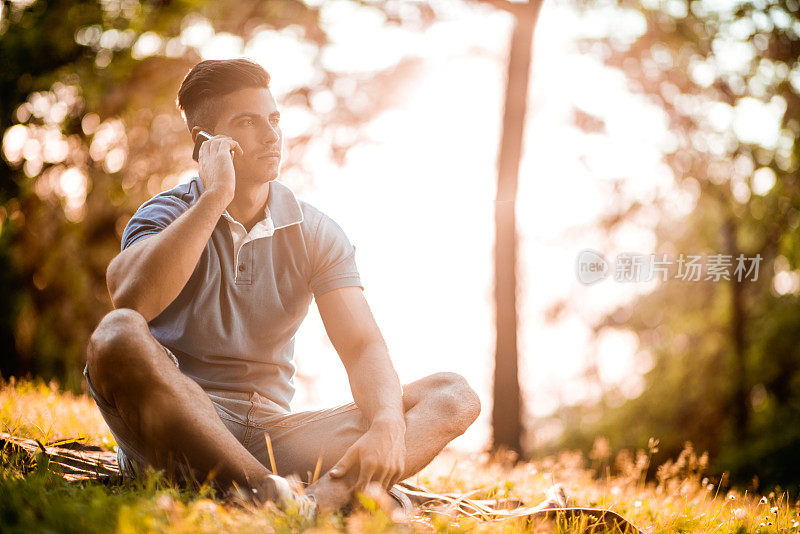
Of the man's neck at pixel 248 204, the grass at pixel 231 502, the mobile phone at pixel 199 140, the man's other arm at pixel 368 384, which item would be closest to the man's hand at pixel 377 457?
the man's other arm at pixel 368 384

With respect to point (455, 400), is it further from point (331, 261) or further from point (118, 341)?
point (118, 341)

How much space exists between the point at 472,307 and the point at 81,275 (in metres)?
6.85

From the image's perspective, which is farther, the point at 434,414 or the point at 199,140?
the point at 199,140

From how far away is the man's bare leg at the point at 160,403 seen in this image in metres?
2.74

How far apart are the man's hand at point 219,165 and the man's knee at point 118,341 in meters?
0.65

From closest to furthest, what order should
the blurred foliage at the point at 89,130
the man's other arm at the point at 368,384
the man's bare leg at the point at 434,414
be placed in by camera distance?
the man's other arm at the point at 368,384 → the man's bare leg at the point at 434,414 → the blurred foliage at the point at 89,130

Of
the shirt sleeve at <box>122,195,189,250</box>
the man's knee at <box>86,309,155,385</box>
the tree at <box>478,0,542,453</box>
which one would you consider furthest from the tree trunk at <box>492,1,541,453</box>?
the man's knee at <box>86,309,155,385</box>

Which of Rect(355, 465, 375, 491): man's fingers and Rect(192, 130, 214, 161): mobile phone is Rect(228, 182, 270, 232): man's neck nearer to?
Rect(192, 130, 214, 161): mobile phone

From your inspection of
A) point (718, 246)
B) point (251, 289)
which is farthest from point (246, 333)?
point (718, 246)

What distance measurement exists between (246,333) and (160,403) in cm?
67

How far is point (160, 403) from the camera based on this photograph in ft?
9.16

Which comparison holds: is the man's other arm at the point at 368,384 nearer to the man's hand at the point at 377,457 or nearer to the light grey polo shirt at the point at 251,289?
the man's hand at the point at 377,457

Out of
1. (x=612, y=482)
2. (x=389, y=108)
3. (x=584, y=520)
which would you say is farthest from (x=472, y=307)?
(x=584, y=520)

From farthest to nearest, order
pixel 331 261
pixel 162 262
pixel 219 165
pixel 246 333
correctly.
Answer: pixel 331 261
pixel 246 333
pixel 219 165
pixel 162 262
